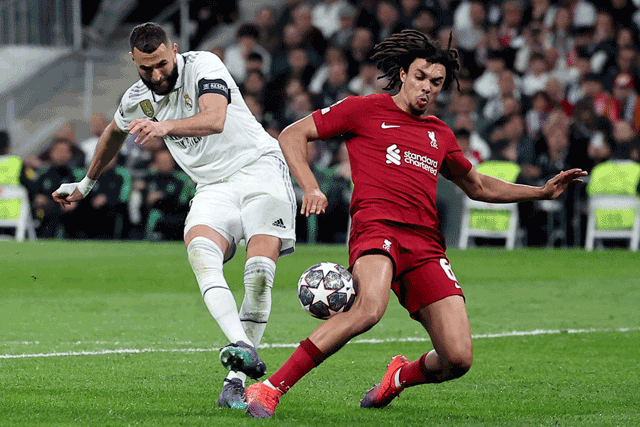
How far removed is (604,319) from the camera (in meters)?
10.4

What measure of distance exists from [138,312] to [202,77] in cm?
466

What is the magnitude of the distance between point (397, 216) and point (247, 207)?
1069 mm

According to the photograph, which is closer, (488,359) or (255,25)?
(488,359)

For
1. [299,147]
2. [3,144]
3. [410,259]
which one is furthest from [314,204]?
[3,144]

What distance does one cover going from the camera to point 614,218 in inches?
653

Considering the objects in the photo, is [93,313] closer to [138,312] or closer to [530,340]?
[138,312]

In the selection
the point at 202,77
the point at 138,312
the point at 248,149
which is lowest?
the point at 138,312

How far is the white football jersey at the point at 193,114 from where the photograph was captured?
6.56 metres

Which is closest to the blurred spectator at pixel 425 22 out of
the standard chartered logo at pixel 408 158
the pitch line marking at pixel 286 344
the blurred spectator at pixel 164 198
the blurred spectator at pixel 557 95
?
the blurred spectator at pixel 557 95

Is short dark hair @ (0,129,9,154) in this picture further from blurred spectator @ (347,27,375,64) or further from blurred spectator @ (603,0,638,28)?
blurred spectator @ (603,0,638,28)

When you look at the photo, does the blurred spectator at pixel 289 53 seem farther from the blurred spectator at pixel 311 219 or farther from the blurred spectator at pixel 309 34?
the blurred spectator at pixel 311 219

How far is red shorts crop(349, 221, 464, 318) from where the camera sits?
5.80 metres

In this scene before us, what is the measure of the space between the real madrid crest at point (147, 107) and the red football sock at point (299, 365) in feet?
6.41

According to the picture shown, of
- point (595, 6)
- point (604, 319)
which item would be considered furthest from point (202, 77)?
point (595, 6)
